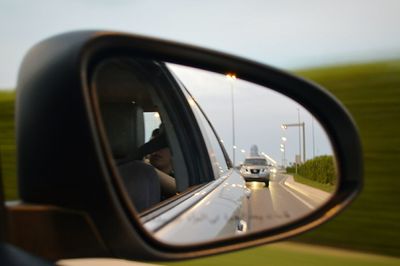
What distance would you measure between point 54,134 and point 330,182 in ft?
5.33

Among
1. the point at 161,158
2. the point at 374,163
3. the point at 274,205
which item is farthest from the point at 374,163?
the point at 274,205

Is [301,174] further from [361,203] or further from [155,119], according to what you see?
[361,203]

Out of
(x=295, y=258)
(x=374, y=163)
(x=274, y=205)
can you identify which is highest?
(x=274, y=205)

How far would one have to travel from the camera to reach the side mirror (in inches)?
49.9

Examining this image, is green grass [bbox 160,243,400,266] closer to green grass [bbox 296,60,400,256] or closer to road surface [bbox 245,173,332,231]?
green grass [bbox 296,60,400,256]

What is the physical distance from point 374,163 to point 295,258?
201cm

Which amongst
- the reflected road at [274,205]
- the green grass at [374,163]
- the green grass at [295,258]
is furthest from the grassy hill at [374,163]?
the reflected road at [274,205]

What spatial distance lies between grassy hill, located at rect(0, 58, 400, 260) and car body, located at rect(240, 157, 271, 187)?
383cm

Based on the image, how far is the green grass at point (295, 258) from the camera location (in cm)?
559

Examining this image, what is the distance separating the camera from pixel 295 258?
614 cm

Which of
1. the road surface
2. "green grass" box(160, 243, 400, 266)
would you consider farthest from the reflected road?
"green grass" box(160, 243, 400, 266)

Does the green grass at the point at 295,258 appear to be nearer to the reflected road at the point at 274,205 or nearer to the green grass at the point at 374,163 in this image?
the green grass at the point at 374,163

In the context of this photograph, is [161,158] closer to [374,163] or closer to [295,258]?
[295,258]

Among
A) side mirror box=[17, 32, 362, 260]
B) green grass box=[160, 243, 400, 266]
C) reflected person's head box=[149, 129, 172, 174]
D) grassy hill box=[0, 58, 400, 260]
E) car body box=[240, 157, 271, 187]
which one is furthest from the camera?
grassy hill box=[0, 58, 400, 260]
